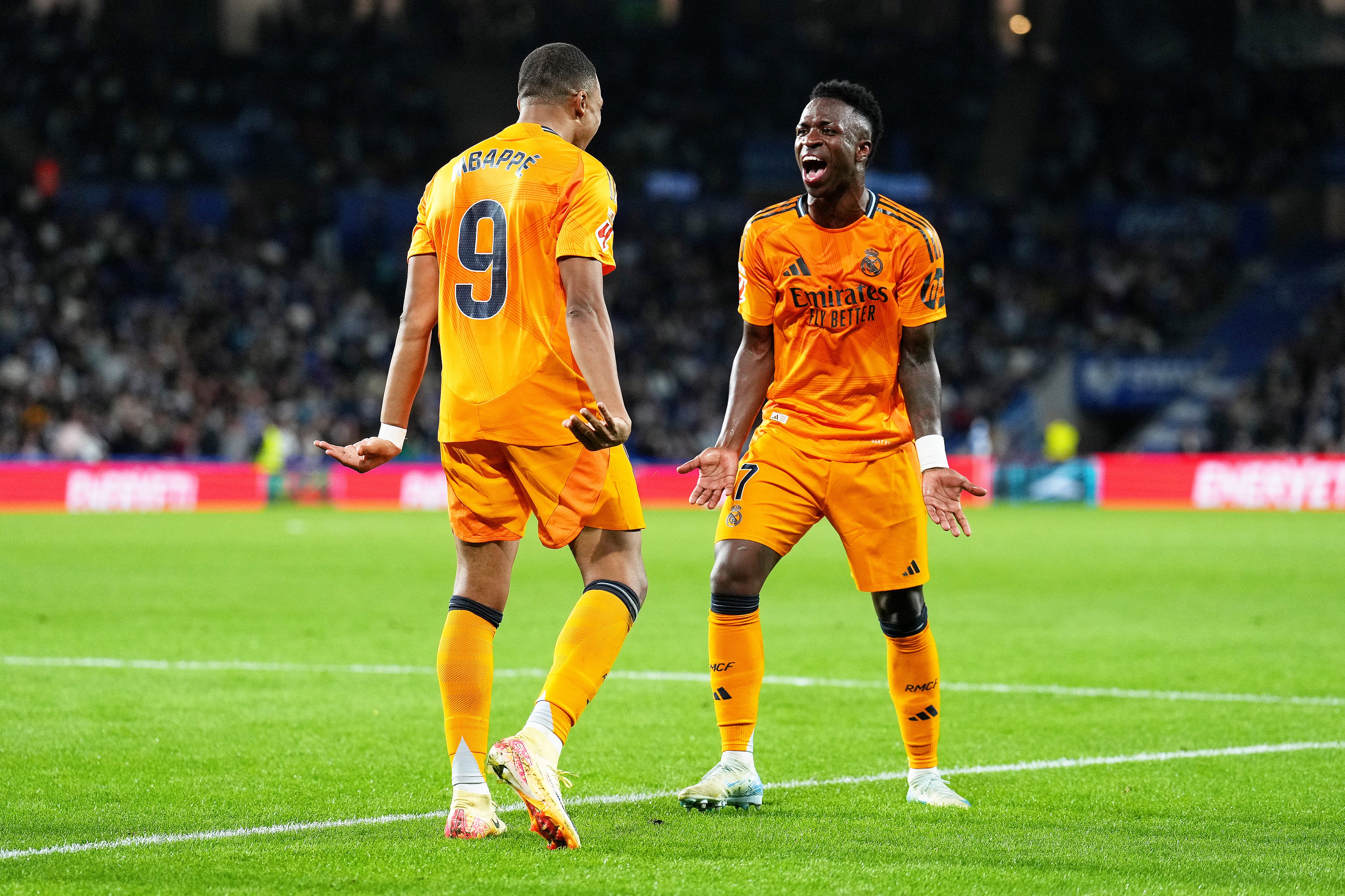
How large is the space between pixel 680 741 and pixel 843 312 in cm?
214

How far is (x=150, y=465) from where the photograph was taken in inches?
1124

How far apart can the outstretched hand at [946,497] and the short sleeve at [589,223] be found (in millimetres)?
1355

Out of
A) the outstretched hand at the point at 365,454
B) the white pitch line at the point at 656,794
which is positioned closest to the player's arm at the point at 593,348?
the outstretched hand at the point at 365,454

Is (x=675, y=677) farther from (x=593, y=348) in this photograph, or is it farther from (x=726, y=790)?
(x=593, y=348)

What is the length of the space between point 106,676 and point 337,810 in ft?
13.3

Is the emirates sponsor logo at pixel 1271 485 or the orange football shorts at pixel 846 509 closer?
the orange football shorts at pixel 846 509

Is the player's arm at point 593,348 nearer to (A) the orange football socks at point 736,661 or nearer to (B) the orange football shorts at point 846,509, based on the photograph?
(B) the orange football shorts at point 846,509

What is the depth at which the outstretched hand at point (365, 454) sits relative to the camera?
16.2 feet

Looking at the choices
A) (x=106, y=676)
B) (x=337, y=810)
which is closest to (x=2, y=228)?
(x=106, y=676)

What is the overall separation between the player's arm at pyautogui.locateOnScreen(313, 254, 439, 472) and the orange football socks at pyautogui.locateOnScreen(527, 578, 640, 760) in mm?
727

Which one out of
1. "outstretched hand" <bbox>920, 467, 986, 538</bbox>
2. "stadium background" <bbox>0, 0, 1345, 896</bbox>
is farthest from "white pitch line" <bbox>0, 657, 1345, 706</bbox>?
"outstretched hand" <bbox>920, 467, 986, 538</bbox>

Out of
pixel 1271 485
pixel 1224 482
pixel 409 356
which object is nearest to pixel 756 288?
pixel 409 356

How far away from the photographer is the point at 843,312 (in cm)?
569

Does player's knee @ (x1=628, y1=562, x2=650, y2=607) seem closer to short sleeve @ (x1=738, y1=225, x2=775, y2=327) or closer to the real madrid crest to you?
short sleeve @ (x1=738, y1=225, x2=775, y2=327)
